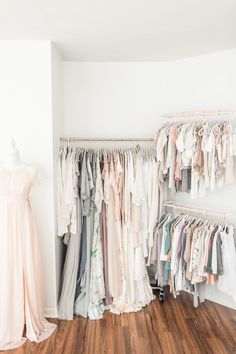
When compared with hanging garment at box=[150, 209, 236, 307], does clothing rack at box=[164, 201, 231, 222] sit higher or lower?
higher

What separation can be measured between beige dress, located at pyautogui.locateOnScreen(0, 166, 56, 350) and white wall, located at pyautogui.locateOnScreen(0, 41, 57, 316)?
0.24 m

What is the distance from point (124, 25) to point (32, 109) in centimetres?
107

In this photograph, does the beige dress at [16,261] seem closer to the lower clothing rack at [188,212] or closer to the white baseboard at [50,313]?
the white baseboard at [50,313]

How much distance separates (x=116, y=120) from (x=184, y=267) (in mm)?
1730

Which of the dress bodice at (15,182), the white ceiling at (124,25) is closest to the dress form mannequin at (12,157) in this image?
the dress bodice at (15,182)

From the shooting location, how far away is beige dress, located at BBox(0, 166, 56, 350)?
2.47 meters

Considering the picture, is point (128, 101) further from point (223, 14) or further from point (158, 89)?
point (223, 14)

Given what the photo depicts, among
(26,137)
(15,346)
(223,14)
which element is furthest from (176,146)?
(15,346)

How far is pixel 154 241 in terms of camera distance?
122 inches

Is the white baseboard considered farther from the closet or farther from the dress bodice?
the dress bodice

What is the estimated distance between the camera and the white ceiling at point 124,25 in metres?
2.02

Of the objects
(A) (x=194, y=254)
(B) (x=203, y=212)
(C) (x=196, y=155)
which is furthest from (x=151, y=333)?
(C) (x=196, y=155)

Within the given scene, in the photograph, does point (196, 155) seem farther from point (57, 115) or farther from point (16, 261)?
point (16, 261)

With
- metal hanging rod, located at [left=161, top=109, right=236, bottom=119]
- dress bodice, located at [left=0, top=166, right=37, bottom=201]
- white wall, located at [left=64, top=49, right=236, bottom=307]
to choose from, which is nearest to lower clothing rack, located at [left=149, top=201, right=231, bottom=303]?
white wall, located at [left=64, top=49, right=236, bottom=307]
